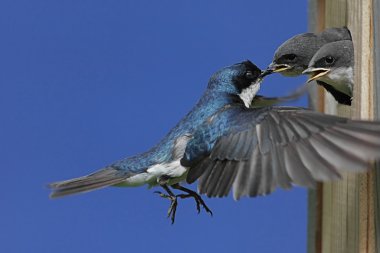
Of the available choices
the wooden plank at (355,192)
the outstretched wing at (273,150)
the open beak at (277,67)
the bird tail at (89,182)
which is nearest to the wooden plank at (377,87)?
the wooden plank at (355,192)

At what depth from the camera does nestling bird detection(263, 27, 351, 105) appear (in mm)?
2689

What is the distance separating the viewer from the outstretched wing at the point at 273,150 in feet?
6.61

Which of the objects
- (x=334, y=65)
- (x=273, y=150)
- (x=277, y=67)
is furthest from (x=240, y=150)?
(x=277, y=67)

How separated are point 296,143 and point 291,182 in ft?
0.49

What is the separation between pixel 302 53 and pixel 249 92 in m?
0.70

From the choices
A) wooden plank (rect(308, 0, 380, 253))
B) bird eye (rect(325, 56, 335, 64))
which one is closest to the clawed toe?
wooden plank (rect(308, 0, 380, 253))

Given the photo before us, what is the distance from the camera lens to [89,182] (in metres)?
2.35

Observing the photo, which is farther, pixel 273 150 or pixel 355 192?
pixel 355 192

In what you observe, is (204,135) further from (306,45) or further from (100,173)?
(306,45)

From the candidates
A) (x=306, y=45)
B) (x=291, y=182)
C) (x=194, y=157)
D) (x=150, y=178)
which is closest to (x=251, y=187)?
(x=291, y=182)

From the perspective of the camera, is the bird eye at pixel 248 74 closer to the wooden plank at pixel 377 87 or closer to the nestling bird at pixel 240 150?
the nestling bird at pixel 240 150

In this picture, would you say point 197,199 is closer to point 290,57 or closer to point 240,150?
point 240,150

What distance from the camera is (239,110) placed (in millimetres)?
2400

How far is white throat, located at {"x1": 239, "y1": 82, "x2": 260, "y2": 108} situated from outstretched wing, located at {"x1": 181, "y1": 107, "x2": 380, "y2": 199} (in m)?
0.18
